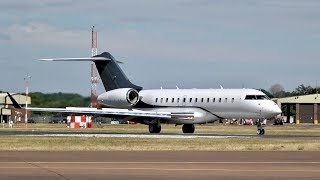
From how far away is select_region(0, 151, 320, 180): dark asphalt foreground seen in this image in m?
26.4

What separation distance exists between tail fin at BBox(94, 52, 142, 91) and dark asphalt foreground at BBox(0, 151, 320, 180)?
43205 mm

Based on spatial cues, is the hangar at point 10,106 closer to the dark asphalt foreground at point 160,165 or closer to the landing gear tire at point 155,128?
the landing gear tire at point 155,128

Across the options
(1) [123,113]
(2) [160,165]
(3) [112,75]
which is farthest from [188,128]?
(2) [160,165]

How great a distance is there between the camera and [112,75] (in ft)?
274

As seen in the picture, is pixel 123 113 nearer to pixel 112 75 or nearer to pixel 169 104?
pixel 169 104

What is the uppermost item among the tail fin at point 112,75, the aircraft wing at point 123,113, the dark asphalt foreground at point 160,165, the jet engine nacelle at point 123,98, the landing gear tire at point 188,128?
the tail fin at point 112,75

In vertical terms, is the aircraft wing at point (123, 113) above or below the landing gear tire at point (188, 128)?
above

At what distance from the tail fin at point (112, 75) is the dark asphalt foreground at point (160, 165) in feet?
142

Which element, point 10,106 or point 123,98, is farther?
point 10,106

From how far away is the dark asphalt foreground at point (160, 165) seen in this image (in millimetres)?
26391

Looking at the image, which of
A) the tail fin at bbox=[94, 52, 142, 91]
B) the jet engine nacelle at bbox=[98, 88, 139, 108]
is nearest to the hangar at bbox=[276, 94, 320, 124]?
the tail fin at bbox=[94, 52, 142, 91]

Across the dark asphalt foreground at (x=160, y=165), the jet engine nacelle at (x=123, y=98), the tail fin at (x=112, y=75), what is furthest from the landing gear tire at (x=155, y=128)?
the dark asphalt foreground at (x=160, y=165)

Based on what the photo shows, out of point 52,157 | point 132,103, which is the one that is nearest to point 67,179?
point 52,157

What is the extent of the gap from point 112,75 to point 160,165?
53042 millimetres
